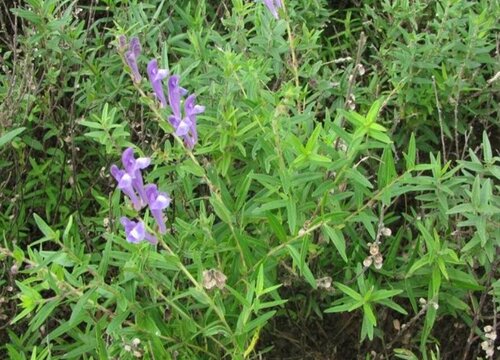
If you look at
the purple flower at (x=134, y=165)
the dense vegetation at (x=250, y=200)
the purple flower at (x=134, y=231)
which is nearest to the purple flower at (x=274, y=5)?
the dense vegetation at (x=250, y=200)

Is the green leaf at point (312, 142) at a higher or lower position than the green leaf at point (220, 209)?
higher

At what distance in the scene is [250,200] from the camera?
2.35 m

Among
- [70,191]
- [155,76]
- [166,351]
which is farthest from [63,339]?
[155,76]

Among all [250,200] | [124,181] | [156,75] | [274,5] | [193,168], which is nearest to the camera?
[124,181]

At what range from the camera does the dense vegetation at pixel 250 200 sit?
2.12 metres

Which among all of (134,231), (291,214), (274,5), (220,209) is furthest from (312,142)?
(274,5)

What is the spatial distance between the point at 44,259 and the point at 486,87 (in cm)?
179

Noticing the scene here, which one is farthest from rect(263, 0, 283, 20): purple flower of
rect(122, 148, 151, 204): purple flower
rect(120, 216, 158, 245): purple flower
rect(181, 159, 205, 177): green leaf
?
rect(120, 216, 158, 245): purple flower

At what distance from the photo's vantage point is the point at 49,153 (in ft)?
10.1

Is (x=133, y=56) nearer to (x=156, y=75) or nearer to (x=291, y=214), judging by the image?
(x=156, y=75)

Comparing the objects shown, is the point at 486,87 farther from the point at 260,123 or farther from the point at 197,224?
the point at 197,224

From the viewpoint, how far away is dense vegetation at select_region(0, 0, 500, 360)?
2117 mm

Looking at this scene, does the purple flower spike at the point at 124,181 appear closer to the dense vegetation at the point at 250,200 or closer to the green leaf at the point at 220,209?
the dense vegetation at the point at 250,200

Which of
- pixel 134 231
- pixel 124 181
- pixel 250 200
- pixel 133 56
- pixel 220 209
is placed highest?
pixel 133 56
